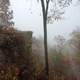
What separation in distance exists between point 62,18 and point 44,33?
0.23 meters

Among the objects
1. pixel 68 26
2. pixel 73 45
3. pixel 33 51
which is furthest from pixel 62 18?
pixel 33 51

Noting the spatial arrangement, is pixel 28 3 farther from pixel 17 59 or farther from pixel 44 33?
pixel 17 59

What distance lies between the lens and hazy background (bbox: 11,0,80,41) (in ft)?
7.29

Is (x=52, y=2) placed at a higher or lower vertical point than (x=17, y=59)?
higher

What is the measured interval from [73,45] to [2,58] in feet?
2.28

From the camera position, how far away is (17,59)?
220 cm

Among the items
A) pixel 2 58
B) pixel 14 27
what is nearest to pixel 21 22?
pixel 14 27

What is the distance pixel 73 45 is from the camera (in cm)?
224

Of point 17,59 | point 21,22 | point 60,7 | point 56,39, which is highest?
point 60,7

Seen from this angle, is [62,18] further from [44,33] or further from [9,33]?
[9,33]

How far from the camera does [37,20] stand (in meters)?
2.22

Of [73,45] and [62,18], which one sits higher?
[62,18]

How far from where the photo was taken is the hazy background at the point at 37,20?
222 cm

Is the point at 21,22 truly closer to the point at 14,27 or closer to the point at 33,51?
the point at 14,27
